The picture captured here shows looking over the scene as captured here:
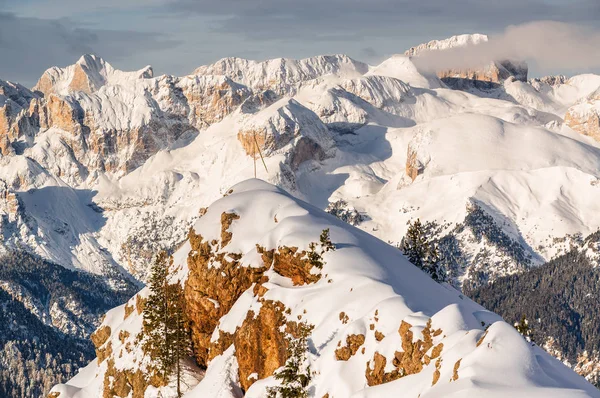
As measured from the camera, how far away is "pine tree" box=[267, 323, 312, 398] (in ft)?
380

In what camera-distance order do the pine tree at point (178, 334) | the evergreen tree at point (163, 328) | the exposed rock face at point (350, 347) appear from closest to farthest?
the exposed rock face at point (350, 347) → the pine tree at point (178, 334) → the evergreen tree at point (163, 328)

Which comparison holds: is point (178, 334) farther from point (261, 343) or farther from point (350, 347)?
point (350, 347)

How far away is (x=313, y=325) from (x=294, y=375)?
38.8 ft

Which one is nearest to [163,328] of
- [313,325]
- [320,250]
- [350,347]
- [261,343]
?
[261,343]

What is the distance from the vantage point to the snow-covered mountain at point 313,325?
97.8 meters

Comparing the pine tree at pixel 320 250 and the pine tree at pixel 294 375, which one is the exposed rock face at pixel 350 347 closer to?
the pine tree at pixel 294 375

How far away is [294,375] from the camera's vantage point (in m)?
116

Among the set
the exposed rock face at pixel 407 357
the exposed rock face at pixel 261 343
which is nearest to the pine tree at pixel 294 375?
the exposed rock face at pixel 261 343

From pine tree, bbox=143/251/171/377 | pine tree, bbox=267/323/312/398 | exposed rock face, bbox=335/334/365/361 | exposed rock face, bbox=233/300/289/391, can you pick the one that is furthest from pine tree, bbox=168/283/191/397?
exposed rock face, bbox=335/334/365/361

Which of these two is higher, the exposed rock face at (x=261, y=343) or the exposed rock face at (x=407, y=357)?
the exposed rock face at (x=407, y=357)

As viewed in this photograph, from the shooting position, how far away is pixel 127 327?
534ft

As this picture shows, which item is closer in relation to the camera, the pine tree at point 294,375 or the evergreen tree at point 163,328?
the pine tree at point 294,375

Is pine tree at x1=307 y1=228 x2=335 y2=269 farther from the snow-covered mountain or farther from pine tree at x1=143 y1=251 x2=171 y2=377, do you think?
pine tree at x1=143 y1=251 x2=171 y2=377

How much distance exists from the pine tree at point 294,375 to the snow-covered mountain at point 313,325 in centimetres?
91
